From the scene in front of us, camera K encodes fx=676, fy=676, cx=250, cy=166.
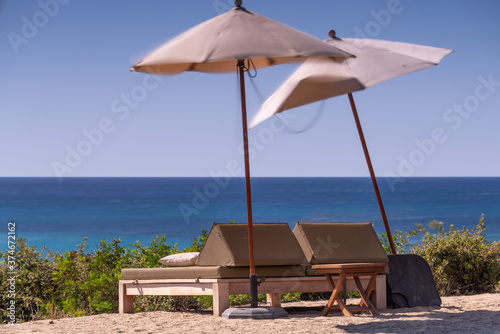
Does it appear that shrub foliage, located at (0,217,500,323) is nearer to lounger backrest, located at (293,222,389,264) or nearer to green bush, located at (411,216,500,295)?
green bush, located at (411,216,500,295)

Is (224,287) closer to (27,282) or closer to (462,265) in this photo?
(27,282)

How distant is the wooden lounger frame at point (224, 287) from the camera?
5859 mm

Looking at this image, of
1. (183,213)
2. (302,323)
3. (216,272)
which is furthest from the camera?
(183,213)

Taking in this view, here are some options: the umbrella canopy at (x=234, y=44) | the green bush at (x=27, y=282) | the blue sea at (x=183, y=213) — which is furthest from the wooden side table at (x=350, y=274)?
→ the blue sea at (x=183, y=213)

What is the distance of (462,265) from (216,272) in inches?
142

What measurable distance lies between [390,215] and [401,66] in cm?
4039

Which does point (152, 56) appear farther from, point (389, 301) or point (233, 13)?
point (389, 301)

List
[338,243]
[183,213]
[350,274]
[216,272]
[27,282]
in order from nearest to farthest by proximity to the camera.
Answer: [350,274] → [216,272] → [338,243] → [27,282] → [183,213]

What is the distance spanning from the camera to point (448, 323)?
525 cm

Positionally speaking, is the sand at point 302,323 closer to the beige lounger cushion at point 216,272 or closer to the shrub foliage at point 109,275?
the beige lounger cushion at point 216,272

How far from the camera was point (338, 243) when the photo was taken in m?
6.47

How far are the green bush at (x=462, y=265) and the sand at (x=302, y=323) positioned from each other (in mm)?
1563

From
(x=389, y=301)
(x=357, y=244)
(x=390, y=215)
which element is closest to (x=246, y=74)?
(x=357, y=244)

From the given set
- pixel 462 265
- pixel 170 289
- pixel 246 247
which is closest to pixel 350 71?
pixel 246 247
